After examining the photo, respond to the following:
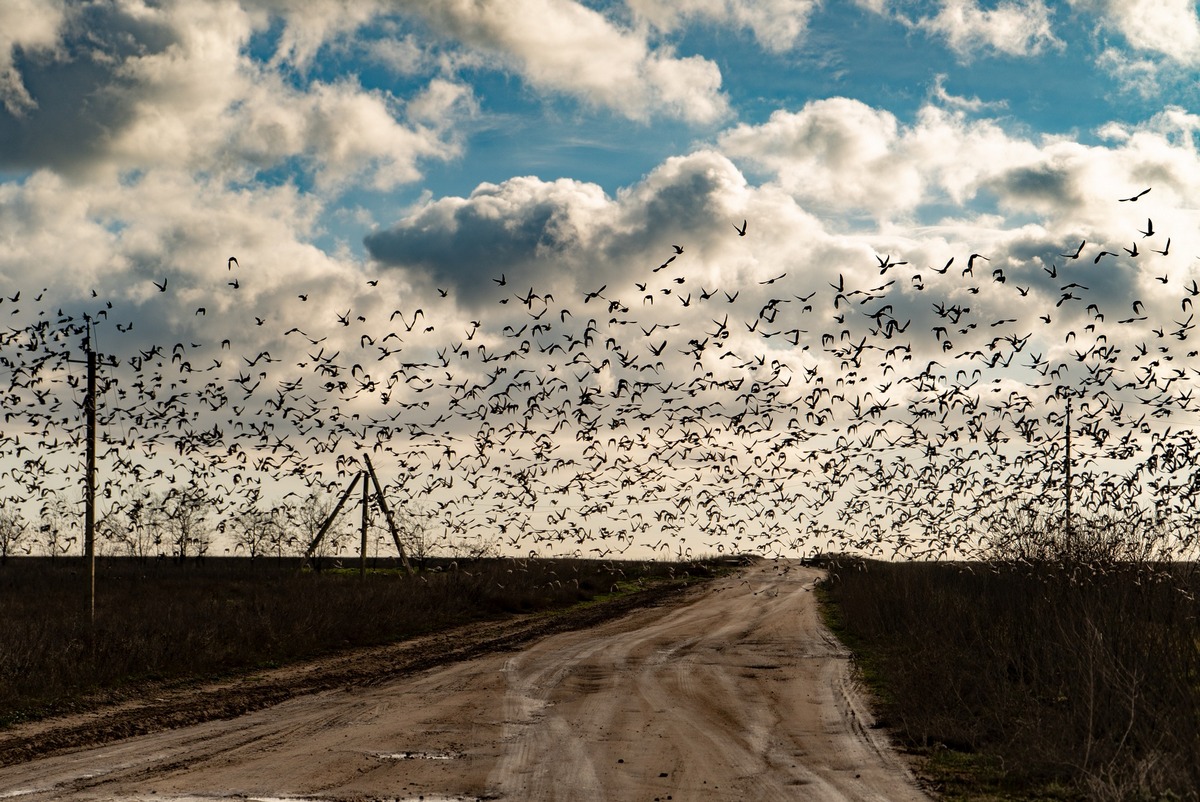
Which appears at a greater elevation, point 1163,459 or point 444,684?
point 1163,459

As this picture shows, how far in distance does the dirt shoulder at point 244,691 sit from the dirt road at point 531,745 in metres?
0.63

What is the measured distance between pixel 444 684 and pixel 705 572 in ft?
170

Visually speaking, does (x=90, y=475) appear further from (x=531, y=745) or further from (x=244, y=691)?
(x=531, y=745)

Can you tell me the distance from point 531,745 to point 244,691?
766cm

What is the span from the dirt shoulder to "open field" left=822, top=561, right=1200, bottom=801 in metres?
9.56

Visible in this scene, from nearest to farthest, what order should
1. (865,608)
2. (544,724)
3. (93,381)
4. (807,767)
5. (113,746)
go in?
(807,767) → (113,746) → (544,724) → (93,381) → (865,608)

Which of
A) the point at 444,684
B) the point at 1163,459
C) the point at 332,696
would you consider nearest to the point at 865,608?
the point at 1163,459

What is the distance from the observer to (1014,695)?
14555 mm

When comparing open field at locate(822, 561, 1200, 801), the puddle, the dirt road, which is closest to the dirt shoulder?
the dirt road

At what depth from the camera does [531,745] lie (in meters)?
12.9

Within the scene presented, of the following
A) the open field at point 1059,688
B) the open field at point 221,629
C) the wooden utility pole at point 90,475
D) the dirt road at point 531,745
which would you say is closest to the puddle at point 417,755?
the dirt road at point 531,745

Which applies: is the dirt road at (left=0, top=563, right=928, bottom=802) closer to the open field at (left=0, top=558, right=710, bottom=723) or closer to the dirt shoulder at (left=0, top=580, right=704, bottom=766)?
the dirt shoulder at (left=0, top=580, right=704, bottom=766)

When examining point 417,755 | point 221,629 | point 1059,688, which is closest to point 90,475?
point 221,629

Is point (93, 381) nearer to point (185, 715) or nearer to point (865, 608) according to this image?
point (185, 715)
